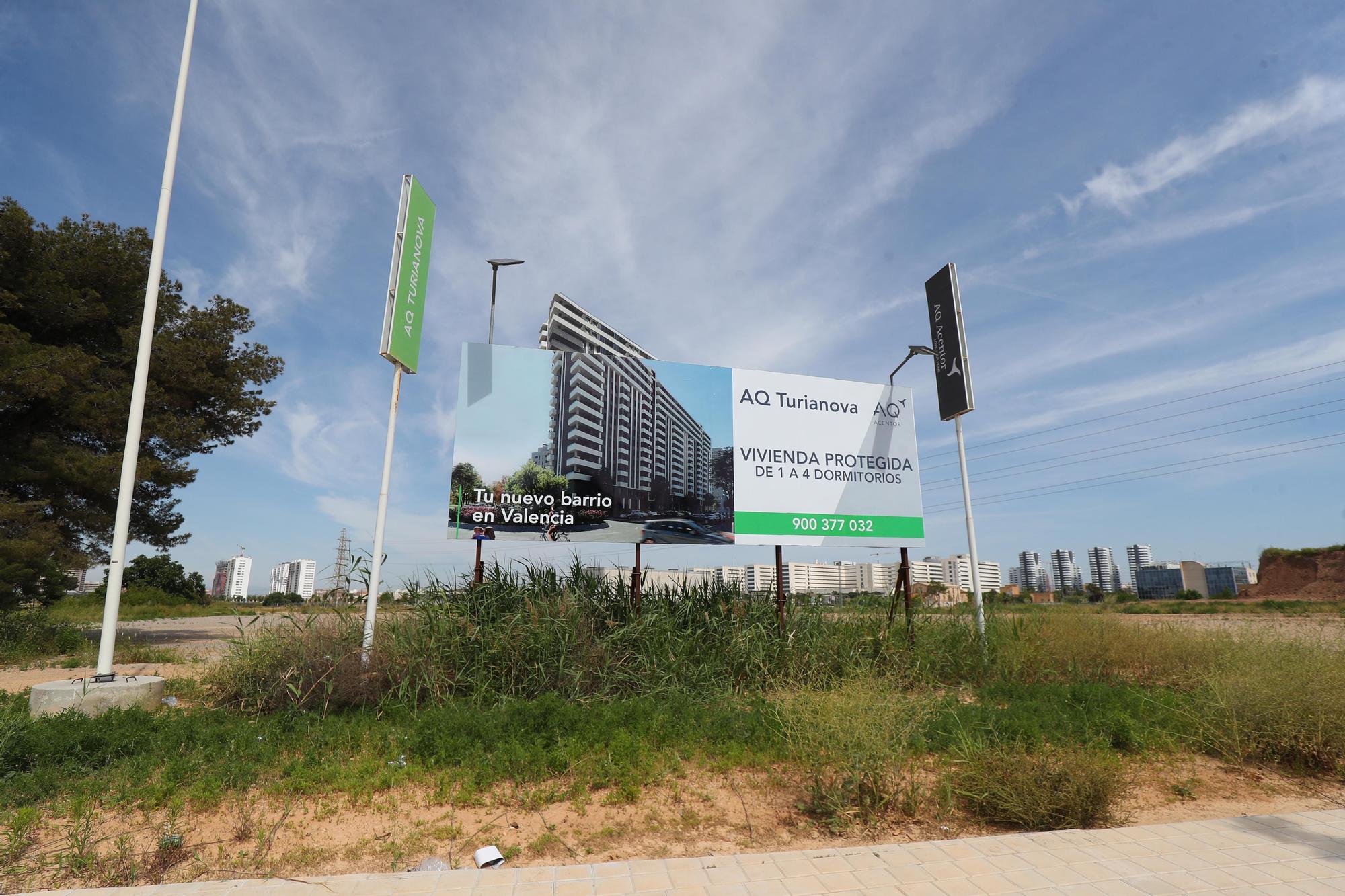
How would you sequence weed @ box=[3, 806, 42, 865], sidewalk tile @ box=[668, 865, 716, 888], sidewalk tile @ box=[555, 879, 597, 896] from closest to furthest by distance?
sidewalk tile @ box=[555, 879, 597, 896], sidewalk tile @ box=[668, 865, 716, 888], weed @ box=[3, 806, 42, 865]

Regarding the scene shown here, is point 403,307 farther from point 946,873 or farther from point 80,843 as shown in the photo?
point 946,873

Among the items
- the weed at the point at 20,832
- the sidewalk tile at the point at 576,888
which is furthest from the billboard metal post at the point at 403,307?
the sidewalk tile at the point at 576,888

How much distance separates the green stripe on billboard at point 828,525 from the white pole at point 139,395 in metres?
7.02

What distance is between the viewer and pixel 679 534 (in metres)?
8.82

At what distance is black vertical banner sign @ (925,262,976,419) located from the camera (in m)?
10.3

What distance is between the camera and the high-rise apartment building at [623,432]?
A: 858 centimetres

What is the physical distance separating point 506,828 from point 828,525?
20.6ft

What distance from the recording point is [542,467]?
838 cm

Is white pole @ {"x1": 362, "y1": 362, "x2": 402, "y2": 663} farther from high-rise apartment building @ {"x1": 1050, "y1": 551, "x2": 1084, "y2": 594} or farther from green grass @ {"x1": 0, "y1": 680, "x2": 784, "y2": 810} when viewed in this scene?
high-rise apartment building @ {"x1": 1050, "y1": 551, "x2": 1084, "y2": 594}

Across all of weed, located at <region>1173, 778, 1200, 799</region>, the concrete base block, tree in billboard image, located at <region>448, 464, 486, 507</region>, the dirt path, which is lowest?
weed, located at <region>1173, 778, 1200, 799</region>

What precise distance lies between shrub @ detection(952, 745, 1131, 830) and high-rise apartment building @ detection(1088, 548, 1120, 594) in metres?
171

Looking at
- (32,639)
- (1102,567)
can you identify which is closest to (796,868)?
(32,639)

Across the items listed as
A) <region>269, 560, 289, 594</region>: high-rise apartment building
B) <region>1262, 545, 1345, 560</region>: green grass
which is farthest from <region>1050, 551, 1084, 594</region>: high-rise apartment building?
<region>269, 560, 289, 594</region>: high-rise apartment building

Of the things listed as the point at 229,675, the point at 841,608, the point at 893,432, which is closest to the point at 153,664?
the point at 229,675
